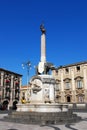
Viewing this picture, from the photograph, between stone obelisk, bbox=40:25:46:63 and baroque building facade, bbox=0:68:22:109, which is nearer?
stone obelisk, bbox=40:25:46:63

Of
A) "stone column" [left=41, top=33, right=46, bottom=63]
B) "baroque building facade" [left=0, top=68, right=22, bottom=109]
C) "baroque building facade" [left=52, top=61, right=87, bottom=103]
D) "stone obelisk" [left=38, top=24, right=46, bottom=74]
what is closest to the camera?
"stone obelisk" [left=38, top=24, right=46, bottom=74]

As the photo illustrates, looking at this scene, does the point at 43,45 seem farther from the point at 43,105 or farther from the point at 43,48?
the point at 43,105

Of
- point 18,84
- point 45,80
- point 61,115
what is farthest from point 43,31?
point 18,84

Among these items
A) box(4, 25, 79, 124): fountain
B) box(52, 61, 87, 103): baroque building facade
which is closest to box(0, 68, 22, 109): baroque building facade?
box(52, 61, 87, 103): baroque building facade

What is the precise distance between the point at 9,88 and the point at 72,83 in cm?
1811

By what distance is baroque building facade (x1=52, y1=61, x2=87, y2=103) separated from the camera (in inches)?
1986

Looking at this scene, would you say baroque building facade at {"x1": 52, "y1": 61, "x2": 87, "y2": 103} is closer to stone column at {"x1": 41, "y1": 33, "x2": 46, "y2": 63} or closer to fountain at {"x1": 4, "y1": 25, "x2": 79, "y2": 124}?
stone column at {"x1": 41, "y1": 33, "x2": 46, "y2": 63}

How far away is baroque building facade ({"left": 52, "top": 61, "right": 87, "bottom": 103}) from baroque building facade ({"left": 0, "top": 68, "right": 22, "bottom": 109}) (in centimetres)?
1330

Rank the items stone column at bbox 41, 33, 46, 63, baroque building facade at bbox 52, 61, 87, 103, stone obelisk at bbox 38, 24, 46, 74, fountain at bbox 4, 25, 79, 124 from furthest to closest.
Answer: baroque building facade at bbox 52, 61, 87, 103 < stone column at bbox 41, 33, 46, 63 < stone obelisk at bbox 38, 24, 46, 74 < fountain at bbox 4, 25, 79, 124

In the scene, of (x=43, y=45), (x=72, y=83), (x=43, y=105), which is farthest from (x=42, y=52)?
(x=72, y=83)

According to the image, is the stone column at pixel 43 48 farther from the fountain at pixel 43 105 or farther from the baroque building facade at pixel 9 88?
the baroque building facade at pixel 9 88

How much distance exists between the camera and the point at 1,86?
184 feet

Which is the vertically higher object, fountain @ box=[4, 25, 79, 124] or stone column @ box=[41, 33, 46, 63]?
stone column @ box=[41, 33, 46, 63]

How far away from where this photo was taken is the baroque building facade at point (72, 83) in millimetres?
50438
